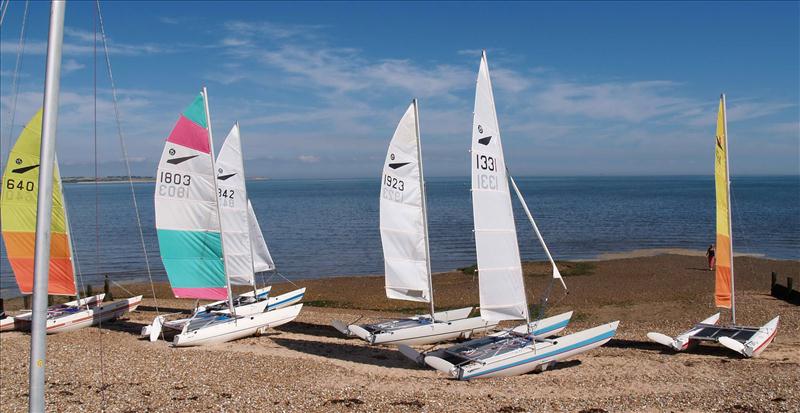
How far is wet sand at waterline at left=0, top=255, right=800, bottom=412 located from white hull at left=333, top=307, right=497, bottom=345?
562 millimetres

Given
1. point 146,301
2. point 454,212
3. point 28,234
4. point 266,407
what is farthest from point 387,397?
point 454,212

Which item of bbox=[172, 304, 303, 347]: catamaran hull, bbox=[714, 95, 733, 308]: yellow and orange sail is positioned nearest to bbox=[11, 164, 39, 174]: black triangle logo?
bbox=[172, 304, 303, 347]: catamaran hull

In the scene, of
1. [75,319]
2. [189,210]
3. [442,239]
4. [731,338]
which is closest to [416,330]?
[189,210]

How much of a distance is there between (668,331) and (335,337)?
32.2ft

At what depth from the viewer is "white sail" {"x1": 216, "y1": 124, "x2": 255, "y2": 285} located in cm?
2080

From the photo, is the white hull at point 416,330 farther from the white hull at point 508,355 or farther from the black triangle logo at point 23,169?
the black triangle logo at point 23,169

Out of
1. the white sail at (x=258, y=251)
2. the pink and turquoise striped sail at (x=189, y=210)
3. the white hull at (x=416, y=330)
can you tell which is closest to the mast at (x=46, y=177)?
the white hull at (x=416, y=330)

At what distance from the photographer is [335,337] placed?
1816 centimetres

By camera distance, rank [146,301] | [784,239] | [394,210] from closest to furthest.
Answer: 1. [394,210]
2. [146,301]
3. [784,239]

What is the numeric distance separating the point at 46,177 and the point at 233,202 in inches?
632

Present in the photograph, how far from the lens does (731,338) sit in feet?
48.7

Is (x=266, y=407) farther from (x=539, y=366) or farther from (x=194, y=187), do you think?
(x=194, y=187)

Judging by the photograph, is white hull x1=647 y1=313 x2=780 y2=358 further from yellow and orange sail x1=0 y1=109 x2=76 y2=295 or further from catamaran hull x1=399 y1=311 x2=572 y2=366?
yellow and orange sail x1=0 y1=109 x2=76 y2=295

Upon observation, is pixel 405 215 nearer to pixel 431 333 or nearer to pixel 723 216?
pixel 431 333
